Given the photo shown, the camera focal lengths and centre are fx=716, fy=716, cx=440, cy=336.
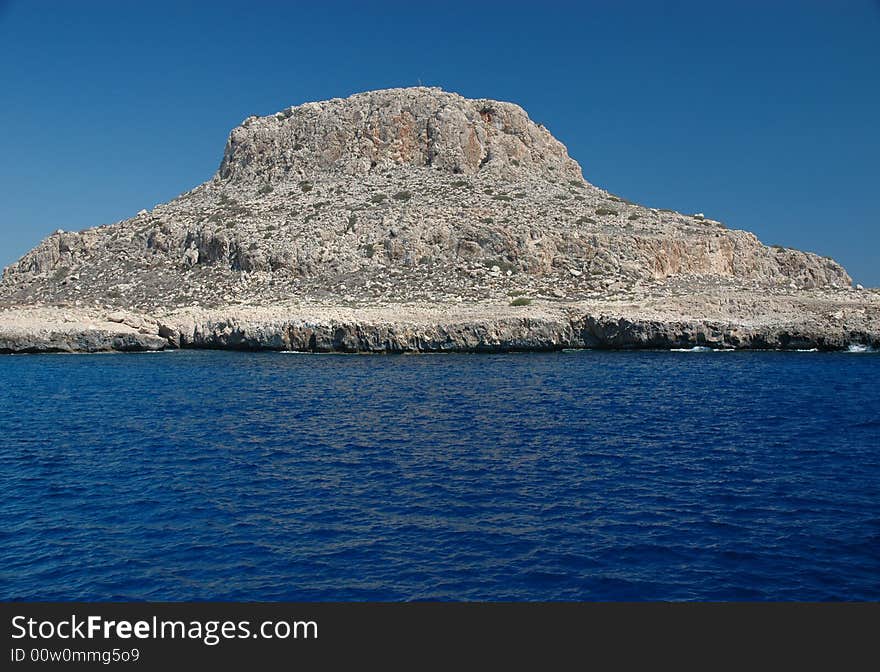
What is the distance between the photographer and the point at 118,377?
1615 inches

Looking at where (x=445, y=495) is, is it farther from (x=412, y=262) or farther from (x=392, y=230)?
(x=392, y=230)

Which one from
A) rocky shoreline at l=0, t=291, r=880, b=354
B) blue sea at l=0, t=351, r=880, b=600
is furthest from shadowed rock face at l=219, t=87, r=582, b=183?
blue sea at l=0, t=351, r=880, b=600

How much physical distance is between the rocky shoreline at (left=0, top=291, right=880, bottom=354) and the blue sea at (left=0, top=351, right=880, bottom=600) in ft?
70.7

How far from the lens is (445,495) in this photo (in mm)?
16203

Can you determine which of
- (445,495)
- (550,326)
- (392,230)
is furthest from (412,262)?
(445,495)

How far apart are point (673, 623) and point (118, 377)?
3777 centimetres

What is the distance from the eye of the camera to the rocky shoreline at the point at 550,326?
54.3m

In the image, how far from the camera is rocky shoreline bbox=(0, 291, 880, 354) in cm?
5431

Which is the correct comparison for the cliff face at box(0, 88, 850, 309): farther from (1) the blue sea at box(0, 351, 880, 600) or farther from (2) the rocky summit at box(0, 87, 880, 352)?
(1) the blue sea at box(0, 351, 880, 600)

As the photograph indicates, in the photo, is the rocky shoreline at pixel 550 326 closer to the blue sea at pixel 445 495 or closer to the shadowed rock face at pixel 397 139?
the blue sea at pixel 445 495

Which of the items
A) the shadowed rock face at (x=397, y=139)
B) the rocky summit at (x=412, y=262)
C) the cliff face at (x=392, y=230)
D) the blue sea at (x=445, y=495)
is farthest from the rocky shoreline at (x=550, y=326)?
the shadowed rock face at (x=397, y=139)

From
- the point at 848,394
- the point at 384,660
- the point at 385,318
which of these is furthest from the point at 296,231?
the point at 384,660

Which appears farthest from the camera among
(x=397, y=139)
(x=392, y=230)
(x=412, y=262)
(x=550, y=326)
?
(x=397, y=139)

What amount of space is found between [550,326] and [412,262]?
19.2 metres
